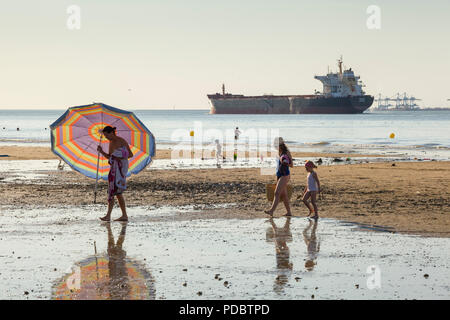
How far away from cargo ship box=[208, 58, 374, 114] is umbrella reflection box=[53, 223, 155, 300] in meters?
162

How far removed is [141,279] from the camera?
8.05 meters

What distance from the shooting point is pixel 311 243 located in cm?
1035

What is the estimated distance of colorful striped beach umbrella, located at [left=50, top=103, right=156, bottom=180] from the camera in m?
13.8

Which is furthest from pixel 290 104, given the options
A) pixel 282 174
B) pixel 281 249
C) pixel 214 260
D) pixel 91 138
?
pixel 214 260

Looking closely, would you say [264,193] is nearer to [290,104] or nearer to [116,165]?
[116,165]

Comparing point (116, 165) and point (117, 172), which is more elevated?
point (116, 165)

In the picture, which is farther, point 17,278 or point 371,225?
point 371,225

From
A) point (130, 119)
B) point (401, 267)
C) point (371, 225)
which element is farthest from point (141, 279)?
point (130, 119)

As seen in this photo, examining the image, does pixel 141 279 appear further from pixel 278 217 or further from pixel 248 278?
pixel 278 217

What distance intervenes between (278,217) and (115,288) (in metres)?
5.96

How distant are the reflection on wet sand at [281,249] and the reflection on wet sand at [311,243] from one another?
0.24 m

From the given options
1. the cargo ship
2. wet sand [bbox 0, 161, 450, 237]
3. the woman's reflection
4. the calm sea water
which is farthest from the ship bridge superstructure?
the woman's reflection

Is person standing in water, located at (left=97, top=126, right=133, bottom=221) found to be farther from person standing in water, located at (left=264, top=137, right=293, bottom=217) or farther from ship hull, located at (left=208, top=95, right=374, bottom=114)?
ship hull, located at (left=208, top=95, right=374, bottom=114)

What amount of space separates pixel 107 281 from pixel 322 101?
166358 millimetres
